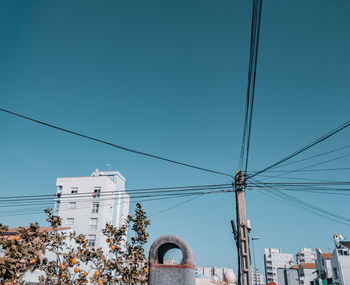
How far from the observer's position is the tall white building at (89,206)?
1678 inches

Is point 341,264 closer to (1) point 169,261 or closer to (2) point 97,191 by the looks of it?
(2) point 97,191

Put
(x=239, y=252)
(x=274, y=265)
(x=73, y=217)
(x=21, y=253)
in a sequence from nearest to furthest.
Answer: (x=21, y=253)
(x=239, y=252)
(x=73, y=217)
(x=274, y=265)

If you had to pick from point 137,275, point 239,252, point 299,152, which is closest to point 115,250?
point 137,275

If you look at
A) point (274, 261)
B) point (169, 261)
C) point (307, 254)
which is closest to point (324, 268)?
point (169, 261)

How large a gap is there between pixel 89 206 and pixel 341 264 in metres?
38.6

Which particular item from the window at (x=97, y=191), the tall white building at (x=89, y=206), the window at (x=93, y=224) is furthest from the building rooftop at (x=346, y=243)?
the window at (x=97, y=191)

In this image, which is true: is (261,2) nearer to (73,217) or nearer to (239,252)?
(239,252)

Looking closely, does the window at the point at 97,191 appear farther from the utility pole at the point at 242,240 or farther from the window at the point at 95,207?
the utility pole at the point at 242,240

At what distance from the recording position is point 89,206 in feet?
145

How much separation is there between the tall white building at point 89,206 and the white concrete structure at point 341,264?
32956mm

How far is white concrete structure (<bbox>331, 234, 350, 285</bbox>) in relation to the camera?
39.7m

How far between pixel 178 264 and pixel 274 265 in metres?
124

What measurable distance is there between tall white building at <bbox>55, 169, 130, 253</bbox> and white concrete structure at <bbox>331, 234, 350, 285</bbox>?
3296 centimetres

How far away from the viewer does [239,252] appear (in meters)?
11.0
